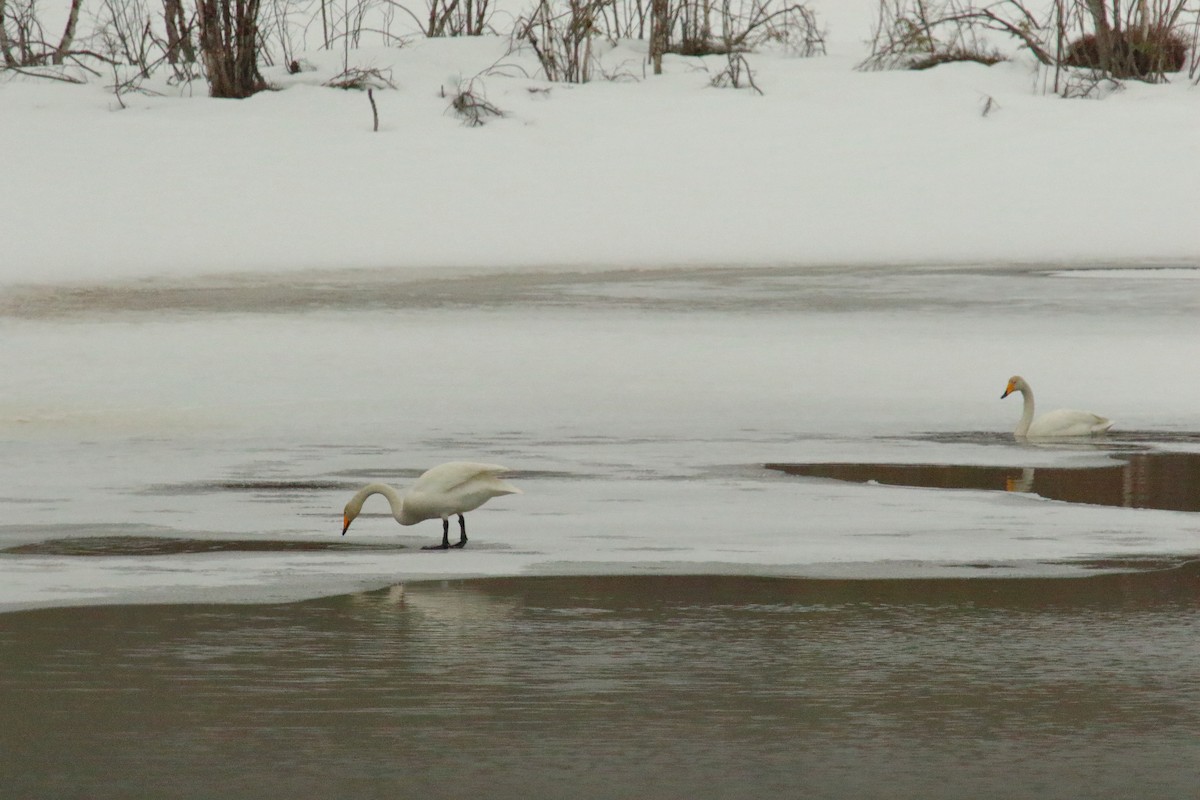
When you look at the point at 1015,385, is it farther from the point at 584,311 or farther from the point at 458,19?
the point at 458,19

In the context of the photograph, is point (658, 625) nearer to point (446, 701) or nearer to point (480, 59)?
point (446, 701)

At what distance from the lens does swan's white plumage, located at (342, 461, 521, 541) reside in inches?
234

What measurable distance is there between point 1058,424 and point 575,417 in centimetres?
207

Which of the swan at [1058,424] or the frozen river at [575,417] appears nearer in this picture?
the frozen river at [575,417]

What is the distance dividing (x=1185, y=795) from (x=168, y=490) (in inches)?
166

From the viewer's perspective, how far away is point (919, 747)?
3.96 metres

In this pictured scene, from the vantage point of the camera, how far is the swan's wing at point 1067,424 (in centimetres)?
834

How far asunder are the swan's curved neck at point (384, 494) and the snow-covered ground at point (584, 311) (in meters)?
0.17

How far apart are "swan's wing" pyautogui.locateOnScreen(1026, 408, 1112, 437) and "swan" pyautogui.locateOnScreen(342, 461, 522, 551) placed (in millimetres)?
3099

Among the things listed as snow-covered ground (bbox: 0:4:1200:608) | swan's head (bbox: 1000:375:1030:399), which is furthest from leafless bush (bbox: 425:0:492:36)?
swan's head (bbox: 1000:375:1030:399)

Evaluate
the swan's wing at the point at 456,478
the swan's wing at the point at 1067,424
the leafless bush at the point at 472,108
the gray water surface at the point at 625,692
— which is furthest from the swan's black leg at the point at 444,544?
the leafless bush at the point at 472,108

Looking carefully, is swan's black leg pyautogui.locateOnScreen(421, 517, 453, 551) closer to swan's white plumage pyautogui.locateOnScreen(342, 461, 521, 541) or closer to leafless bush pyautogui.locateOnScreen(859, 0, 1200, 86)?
swan's white plumage pyautogui.locateOnScreen(342, 461, 521, 541)

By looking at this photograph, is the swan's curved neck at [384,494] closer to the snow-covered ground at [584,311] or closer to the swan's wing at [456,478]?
the swan's wing at [456,478]

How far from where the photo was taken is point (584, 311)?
12125 millimetres
